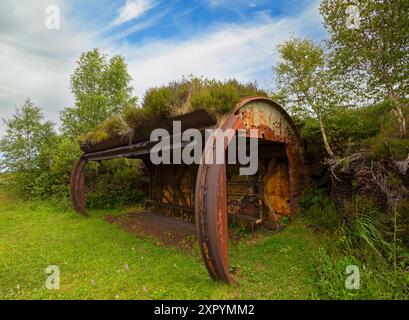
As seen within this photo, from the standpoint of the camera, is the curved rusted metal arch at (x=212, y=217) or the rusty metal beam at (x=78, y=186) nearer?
the curved rusted metal arch at (x=212, y=217)

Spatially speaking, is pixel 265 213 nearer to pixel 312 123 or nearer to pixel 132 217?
pixel 312 123

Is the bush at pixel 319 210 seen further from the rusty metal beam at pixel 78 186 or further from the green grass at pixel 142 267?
the rusty metal beam at pixel 78 186

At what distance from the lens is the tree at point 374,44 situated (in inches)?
206

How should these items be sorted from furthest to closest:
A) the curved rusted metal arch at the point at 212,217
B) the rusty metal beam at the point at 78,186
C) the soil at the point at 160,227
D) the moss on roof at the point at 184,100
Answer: the rusty metal beam at the point at 78,186 < the soil at the point at 160,227 < the moss on roof at the point at 184,100 < the curved rusted metal arch at the point at 212,217

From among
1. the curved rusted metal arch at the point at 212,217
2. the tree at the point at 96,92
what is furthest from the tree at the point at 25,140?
the curved rusted metal arch at the point at 212,217

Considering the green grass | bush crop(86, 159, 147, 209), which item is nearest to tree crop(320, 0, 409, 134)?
the green grass

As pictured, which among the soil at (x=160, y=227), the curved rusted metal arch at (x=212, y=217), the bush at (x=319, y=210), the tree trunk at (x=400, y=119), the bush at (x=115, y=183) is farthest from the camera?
the bush at (x=115, y=183)

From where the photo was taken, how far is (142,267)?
15.8 ft

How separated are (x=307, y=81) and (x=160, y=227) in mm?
5775

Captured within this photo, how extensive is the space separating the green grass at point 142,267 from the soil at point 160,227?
1.26 feet

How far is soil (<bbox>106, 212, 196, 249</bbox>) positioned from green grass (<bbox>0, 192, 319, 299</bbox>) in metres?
0.38

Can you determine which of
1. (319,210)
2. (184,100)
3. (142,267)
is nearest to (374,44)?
(319,210)

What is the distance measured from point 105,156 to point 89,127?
930cm

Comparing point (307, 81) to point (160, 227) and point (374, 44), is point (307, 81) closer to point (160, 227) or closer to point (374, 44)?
point (374, 44)
